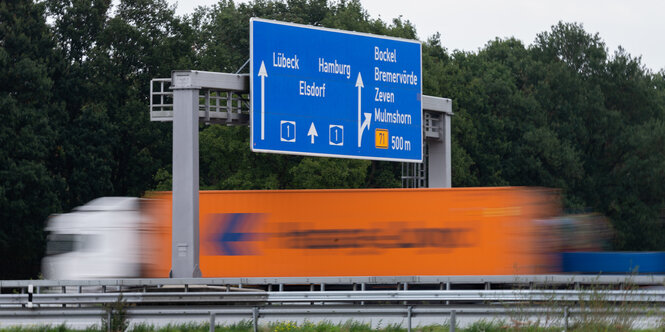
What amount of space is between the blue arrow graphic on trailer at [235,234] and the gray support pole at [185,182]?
2.40 metres

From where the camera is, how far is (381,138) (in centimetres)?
2838

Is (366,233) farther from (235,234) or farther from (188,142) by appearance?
(188,142)

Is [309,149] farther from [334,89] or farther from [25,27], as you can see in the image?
[25,27]

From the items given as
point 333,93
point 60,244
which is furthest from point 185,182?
point 333,93

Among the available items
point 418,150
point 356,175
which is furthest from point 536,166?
point 418,150

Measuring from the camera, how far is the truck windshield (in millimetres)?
27062

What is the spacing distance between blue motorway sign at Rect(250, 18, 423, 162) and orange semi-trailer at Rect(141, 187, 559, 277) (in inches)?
65.9

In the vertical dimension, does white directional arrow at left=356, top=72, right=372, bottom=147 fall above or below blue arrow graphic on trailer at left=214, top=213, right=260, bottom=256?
above

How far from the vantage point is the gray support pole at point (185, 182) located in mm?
24969

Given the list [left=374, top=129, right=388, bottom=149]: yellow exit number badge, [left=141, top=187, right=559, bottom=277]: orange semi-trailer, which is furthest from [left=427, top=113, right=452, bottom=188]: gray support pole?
[left=141, top=187, right=559, bottom=277]: orange semi-trailer

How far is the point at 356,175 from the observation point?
175 feet

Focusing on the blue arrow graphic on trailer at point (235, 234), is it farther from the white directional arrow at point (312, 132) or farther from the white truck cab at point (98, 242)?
the white directional arrow at point (312, 132)

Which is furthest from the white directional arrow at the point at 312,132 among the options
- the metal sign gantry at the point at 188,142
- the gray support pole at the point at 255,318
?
the gray support pole at the point at 255,318

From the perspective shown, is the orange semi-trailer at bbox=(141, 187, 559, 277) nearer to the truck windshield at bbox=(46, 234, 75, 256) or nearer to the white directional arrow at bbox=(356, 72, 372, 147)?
the white directional arrow at bbox=(356, 72, 372, 147)
